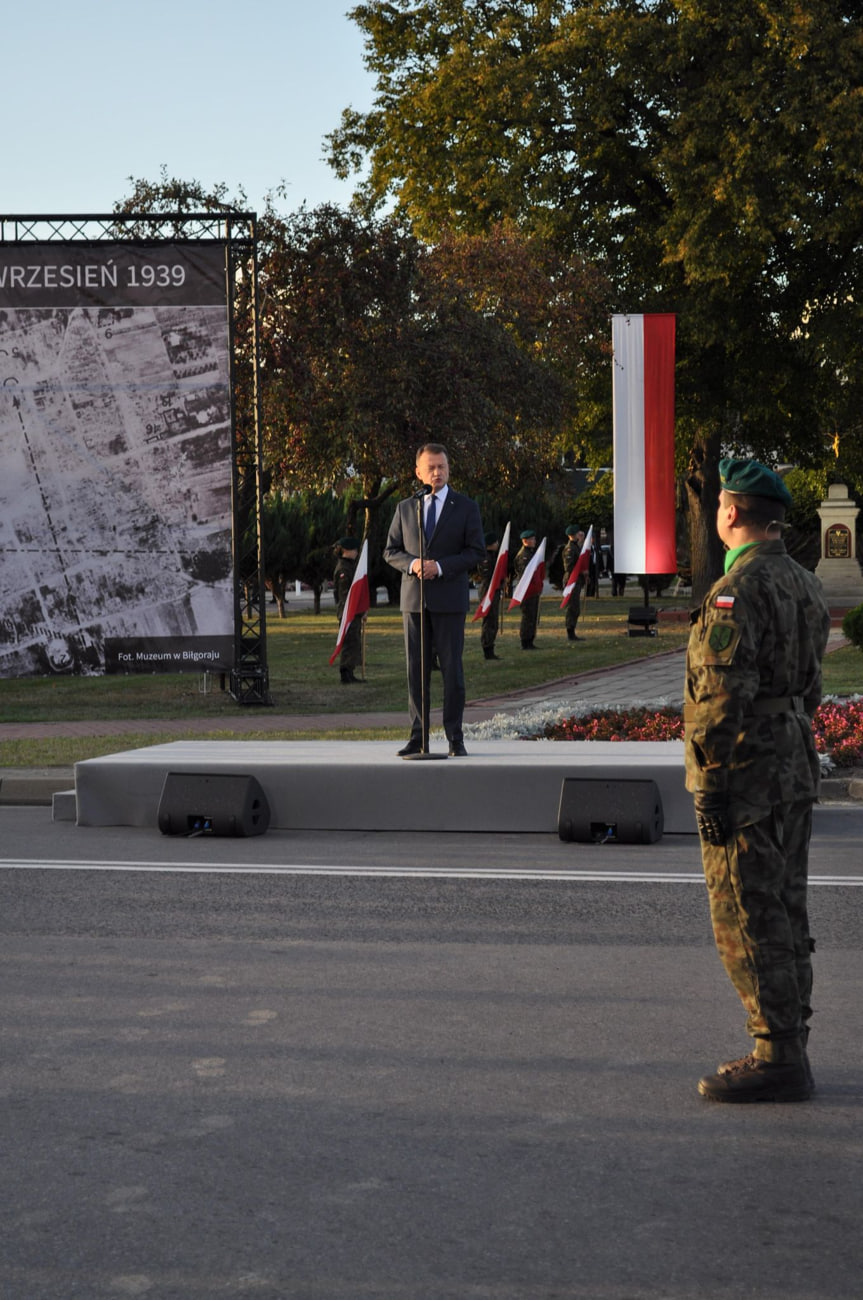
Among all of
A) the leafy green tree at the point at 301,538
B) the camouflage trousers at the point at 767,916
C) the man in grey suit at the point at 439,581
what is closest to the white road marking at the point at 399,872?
the man in grey suit at the point at 439,581

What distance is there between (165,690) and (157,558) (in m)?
3.63

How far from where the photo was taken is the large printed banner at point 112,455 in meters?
17.5

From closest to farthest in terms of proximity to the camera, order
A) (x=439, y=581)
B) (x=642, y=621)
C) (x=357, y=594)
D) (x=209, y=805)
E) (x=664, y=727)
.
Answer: (x=209, y=805) → (x=439, y=581) → (x=664, y=727) → (x=357, y=594) → (x=642, y=621)

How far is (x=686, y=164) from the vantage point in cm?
3416

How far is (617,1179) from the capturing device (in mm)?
4281

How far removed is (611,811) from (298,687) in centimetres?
1142

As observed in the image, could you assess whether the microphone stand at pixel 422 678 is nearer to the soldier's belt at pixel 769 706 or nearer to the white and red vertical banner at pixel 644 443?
the white and red vertical banner at pixel 644 443

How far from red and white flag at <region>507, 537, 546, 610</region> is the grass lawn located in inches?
36.7

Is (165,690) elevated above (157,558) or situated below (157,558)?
below

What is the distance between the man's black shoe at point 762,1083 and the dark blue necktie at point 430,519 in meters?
5.93

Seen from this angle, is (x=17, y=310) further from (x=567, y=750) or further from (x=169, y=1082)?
(x=169, y=1082)

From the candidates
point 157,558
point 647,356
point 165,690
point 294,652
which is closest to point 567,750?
point 647,356

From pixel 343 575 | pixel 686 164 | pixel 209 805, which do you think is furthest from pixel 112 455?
pixel 686 164

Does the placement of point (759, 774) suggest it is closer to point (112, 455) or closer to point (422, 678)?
point (422, 678)
